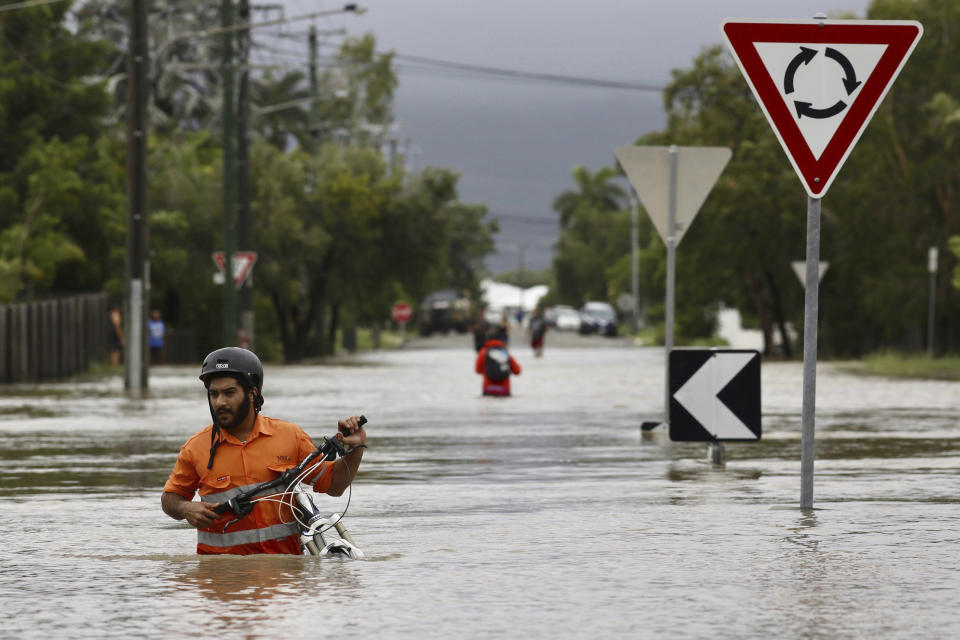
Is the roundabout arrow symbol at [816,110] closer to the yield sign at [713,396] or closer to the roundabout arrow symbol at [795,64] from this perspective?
the roundabout arrow symbol at [795,64]

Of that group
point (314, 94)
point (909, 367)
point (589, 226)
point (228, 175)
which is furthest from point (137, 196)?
point (589, 226)

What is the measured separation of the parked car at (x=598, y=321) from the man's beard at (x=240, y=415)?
97714 millimetres

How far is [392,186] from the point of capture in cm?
5791

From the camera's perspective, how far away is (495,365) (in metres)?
28.5

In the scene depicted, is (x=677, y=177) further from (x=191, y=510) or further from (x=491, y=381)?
(x=191, y=510)

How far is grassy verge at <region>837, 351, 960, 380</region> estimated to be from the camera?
3997 cm

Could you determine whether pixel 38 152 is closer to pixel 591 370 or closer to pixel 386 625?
pixel 591 370

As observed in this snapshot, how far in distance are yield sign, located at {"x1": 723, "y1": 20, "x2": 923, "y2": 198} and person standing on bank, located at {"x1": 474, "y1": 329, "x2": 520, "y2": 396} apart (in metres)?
16.8

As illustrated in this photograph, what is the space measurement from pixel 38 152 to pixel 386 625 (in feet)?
133

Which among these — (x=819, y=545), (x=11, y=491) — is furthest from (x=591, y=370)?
(x=819, y=545)

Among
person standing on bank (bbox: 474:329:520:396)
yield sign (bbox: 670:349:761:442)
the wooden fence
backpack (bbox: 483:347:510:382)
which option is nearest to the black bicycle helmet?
yield sign (bbox: 670:349:761:442)

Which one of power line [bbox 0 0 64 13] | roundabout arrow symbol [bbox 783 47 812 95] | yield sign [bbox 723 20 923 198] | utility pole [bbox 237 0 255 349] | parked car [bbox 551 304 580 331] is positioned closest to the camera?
yield sign [bbox 723 20 923 198]

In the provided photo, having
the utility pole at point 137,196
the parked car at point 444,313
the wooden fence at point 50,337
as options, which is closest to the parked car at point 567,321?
the parked car at point 444,313

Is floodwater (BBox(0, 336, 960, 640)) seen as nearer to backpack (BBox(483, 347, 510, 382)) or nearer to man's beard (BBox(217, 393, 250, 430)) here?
man's beard (BBox(217, 393, 250, 430))
